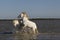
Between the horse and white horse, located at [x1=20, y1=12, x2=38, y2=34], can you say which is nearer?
white horse, located at [x1=20, y1=12, x2=38, y2=34]

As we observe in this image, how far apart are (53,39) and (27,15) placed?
573 cm

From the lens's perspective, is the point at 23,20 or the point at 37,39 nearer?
the point at 37,39

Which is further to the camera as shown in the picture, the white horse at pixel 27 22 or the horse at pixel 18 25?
the horse at pixel 18 25

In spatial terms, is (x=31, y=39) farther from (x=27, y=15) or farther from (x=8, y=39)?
(x=27, y=15)

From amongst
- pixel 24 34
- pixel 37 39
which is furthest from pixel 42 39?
pixel 24 34

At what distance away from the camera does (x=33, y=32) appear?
26.7 m

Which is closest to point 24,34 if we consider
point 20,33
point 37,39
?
point 20,33

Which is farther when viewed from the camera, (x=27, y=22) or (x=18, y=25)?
(x=18, y=25)

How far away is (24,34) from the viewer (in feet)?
84.9

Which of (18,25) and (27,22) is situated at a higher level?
(27,22)

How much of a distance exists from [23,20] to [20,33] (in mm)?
1081

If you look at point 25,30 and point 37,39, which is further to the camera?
point 25,30

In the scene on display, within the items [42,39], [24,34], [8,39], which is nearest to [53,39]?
[42,39]

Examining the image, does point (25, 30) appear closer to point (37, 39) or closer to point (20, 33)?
point (20, 33)
